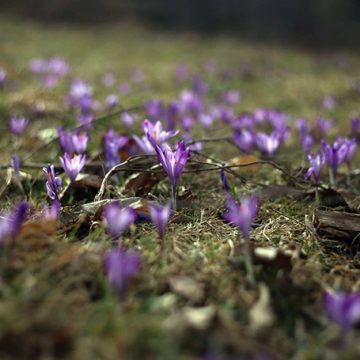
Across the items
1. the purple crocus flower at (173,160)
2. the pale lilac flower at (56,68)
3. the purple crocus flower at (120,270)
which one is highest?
the purple crocus flower at (173,160)

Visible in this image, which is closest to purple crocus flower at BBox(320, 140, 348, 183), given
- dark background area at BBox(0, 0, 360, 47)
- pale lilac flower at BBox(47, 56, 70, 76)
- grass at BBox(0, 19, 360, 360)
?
grass at BBox(0, 19, 360, 360)

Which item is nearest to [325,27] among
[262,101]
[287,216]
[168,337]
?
[262,101]

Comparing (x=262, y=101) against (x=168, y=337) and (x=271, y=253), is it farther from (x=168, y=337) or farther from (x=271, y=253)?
(x=168, y=337)

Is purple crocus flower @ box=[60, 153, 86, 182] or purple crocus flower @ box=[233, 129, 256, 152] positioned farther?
purple crocus flower @ box=[233, 129, 256, 152]

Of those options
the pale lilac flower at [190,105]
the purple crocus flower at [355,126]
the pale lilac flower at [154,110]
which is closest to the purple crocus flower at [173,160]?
the pale lilac flower at [154,110]

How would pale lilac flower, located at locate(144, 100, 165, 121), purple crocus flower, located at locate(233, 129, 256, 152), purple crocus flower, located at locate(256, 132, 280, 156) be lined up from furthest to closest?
pale lilac flower, located at locate(144, 100, 165, 121), purple crocus flower, located at locate(233, 129, 256, 152), purple crocus flower, located at locate(256, 132, 280, 156)

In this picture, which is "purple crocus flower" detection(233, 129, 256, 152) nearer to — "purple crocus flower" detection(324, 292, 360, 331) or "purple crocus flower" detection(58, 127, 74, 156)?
"purple crocus flower" detection(58, 127, 74, 156)

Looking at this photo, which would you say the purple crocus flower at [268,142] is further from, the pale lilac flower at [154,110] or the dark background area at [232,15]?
the dark background area at [232,15]

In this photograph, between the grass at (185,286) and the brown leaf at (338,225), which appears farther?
the brown leaf at (338,225)
